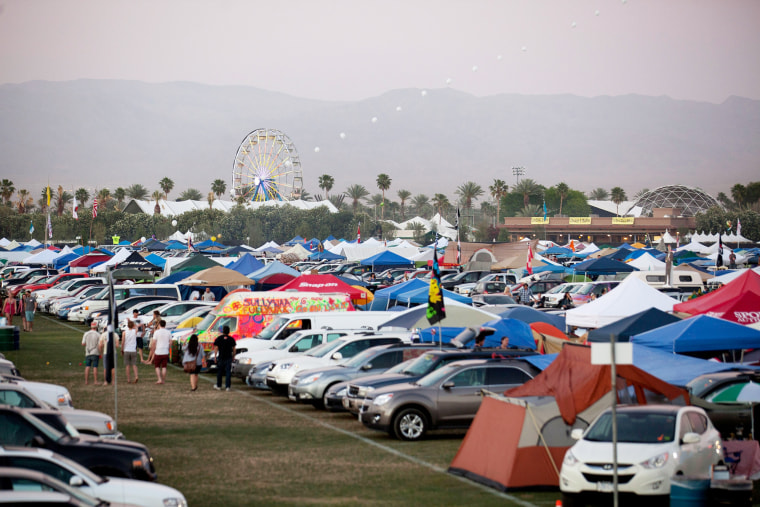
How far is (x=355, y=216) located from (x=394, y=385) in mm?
118289

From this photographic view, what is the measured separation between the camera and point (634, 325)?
875 inches

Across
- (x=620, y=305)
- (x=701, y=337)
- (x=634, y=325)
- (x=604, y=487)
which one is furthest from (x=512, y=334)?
(x=604, y=487)

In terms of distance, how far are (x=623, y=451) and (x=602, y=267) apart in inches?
1347

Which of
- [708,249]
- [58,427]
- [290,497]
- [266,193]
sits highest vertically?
[266,193]

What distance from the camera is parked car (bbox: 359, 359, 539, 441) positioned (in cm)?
1588

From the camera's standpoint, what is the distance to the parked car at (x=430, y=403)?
1588 cm

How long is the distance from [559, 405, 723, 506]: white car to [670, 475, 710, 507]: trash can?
0.60m

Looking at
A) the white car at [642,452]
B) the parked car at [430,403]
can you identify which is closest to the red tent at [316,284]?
the parked car at [430,403]

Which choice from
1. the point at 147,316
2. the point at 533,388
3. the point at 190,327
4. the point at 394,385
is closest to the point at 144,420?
the point at 394,385

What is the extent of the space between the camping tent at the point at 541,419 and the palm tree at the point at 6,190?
528 ft

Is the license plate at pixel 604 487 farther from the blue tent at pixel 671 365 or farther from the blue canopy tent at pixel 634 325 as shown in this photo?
the blue canopy tent at pixel 634 325

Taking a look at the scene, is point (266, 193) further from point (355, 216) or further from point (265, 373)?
point (265, 373)

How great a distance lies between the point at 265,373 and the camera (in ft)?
71.7

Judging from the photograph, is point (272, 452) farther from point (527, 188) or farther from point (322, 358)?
point (527, 188)
